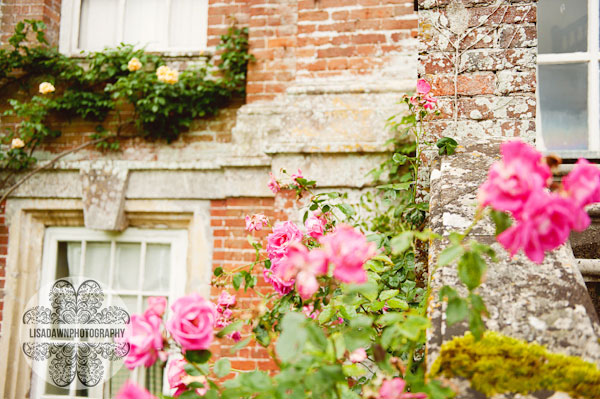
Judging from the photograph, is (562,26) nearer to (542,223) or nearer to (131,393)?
(542,223)

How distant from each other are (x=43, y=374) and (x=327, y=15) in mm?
3595

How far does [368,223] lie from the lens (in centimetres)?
291

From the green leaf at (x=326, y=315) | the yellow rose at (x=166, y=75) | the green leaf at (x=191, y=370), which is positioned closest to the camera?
the green leaf at (x=191, y=370)

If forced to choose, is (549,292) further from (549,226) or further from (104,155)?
(104,155)

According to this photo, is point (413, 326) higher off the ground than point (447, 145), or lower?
lower

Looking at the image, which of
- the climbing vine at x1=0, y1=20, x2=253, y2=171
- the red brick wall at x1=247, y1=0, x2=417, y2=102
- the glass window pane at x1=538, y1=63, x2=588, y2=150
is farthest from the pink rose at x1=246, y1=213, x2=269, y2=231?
the glass window pane at x1=538, y1=63, x2=588, y2=150

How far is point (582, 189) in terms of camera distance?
85cm

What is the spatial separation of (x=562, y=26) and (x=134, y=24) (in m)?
3.35

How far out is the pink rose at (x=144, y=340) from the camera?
96 centimetres

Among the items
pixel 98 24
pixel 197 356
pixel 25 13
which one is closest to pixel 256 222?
pixel 197 356

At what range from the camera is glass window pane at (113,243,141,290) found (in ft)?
13.1

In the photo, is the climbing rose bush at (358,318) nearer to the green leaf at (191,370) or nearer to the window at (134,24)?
the green leaf at (191,370)

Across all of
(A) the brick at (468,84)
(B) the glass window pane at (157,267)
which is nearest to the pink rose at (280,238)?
(A) the brick at (468,84)

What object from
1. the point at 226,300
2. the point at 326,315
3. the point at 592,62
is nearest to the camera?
the point at 326,315
